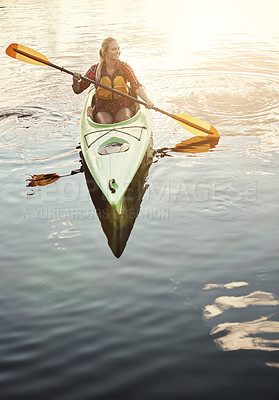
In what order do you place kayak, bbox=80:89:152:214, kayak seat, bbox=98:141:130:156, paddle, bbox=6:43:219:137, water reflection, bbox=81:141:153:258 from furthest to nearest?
1. paddle, bbox=6:43:219:137
2. kayak seat, bbox=98:141:130:156
3. kayak, bbox=80:89:152:214
4. water reflection, bbox=81:141:153:258

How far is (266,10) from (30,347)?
2200cm

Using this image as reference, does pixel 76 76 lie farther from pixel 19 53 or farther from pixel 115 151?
pixel 115 151

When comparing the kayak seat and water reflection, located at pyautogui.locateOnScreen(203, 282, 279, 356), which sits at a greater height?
the kayak seat

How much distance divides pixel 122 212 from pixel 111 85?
88.7 inches

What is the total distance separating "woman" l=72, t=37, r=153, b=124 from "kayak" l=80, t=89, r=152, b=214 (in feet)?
0.76

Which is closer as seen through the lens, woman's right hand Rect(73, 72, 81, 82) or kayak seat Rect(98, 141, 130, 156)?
kayak seat Rect(98, 141, 130, 156)

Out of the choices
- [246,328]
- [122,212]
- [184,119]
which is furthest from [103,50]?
[246,328]

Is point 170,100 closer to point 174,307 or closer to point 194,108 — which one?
point 194,108

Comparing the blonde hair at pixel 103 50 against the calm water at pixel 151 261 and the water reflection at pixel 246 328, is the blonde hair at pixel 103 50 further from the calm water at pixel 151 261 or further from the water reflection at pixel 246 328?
the water reflection at pixel 246 328

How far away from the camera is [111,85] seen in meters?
5.70

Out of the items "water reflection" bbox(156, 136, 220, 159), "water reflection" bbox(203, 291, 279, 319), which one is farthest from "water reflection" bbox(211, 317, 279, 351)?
"water reflection" bbox(156, 136, 220, 159)

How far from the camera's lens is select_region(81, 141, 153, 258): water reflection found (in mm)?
3932

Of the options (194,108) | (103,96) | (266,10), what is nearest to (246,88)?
(194,108)

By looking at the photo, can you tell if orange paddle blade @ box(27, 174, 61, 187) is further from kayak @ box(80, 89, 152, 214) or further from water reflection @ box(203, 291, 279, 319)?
water reflection @ box(203, 291, 279, 319)
